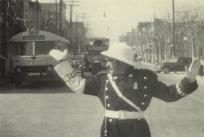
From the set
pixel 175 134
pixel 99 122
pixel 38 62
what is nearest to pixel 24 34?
pixel 38 62

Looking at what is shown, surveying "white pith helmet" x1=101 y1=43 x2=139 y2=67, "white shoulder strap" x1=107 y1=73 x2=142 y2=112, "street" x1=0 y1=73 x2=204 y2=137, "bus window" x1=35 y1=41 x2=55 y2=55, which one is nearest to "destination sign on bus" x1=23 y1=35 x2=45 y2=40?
"bus window" x1=35 y1=41 x2=55 y2=55

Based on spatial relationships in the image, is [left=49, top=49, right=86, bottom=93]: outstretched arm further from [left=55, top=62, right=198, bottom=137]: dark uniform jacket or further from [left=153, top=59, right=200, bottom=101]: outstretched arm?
[left=153, top=59, right=200, bottom=101]: outstretched arm

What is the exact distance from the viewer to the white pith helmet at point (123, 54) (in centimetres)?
506

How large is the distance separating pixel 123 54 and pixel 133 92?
0.39 meters

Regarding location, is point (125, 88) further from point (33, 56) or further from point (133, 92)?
point (33, 56)

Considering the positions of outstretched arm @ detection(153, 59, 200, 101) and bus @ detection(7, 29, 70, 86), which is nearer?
outstretched arm @ detection(153, 59, 200, 101)

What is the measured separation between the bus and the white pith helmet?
1882cm

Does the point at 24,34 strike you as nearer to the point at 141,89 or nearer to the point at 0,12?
the point at 0,12

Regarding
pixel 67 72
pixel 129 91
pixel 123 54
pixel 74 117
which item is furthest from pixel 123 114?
pixel 74 117

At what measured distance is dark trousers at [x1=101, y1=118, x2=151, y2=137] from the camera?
509 centimetres

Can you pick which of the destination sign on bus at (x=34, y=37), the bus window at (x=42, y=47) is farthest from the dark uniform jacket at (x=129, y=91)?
the destination sign on bus at (x=34, y=37)

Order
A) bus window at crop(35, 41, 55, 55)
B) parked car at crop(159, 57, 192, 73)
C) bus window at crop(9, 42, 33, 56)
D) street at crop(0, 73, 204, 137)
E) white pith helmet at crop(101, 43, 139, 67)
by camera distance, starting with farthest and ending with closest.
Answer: parked car at crop(159, 57, 192, 73) → bus window at crop(9, 42, 33, 56) → bus window at crop(35, 41, 55, 55) → street at crop(0, 73, 204, 137) → white pith helmet at crop(101, 43, 139, 67)

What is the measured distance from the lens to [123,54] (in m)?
5.09

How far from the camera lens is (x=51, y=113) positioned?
47.6ft
